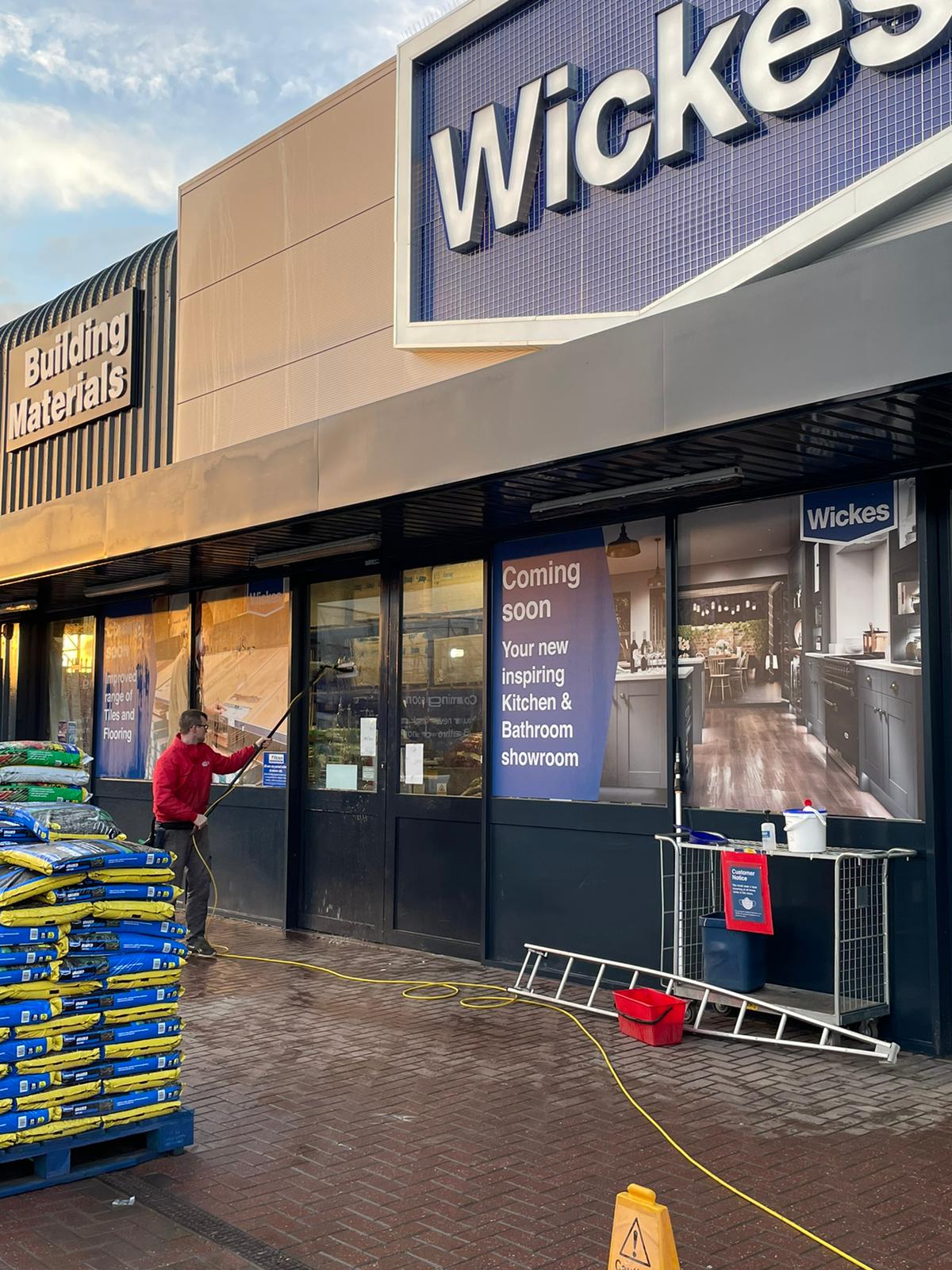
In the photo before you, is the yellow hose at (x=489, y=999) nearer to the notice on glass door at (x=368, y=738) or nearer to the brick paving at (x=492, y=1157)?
the brick paving at (x=492, y=1157)

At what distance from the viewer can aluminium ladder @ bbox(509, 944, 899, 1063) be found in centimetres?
650

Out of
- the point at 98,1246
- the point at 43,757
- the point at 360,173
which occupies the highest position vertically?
the point at 360,173

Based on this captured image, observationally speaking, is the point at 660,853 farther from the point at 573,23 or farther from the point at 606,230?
the point at 573,23

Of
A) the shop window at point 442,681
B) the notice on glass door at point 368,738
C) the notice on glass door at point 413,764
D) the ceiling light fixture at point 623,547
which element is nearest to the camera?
the ceiling light fixture at point 623,547

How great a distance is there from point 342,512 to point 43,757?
273cm

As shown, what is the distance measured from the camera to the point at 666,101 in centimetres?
773

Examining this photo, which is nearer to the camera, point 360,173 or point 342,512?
point 342,512

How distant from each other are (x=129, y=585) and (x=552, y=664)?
18.4 feet

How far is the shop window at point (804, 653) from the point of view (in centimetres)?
686

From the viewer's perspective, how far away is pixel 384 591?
404 inches

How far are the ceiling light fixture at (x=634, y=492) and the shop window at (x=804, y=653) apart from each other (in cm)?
49

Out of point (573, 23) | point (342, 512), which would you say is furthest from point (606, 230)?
point (342, 512)

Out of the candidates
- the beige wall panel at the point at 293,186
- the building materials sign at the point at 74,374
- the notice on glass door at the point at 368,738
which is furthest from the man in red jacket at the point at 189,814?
the building materials sign at the point at 74,374

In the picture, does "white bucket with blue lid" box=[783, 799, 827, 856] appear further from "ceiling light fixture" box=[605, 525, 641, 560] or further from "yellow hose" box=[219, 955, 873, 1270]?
"ceiling light fixture" box=[605, 525, 641, 560]
